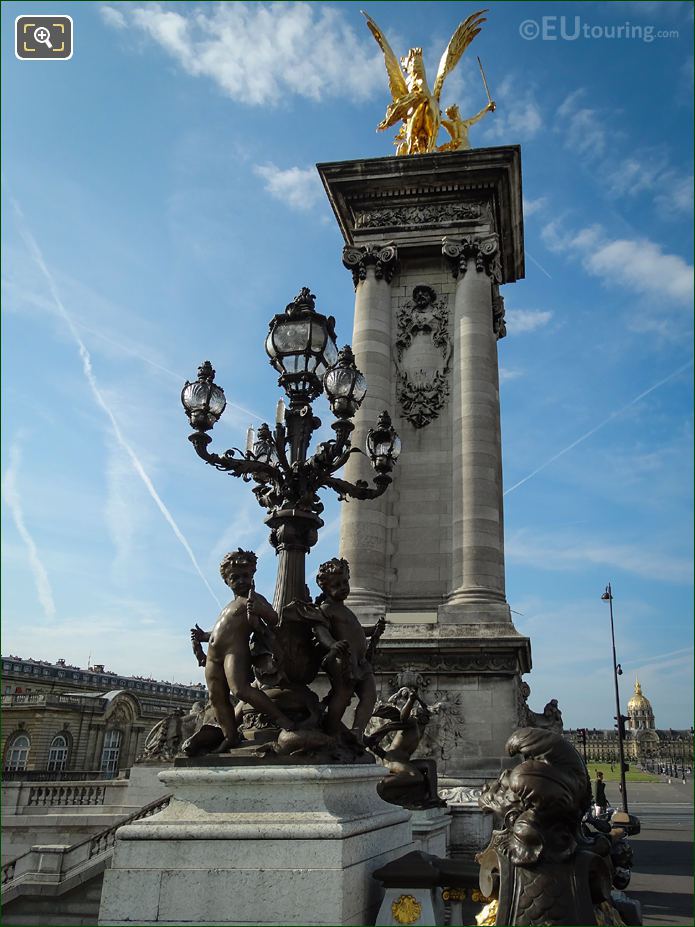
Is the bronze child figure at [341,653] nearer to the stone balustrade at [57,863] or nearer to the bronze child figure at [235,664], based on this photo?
the bronze child figure at [235,664]

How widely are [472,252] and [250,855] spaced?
16.8 m

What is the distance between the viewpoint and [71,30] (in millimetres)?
7219

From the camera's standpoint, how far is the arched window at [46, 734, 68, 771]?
41125mm

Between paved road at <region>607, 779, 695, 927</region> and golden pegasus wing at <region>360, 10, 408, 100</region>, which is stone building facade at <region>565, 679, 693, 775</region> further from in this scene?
golden pegasus wing at <region>360, 10, 408, 100</region>

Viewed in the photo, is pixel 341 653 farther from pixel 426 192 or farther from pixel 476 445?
pixel 426 192

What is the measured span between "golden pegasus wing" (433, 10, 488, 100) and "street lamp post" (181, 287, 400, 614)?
52.6ft

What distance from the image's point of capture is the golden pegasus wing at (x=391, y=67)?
22891 mm

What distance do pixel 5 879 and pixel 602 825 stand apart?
38.1ft

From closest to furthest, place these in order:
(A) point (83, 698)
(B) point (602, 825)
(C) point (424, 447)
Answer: (B) point (602, 825), (C) point (424, 447), (A) point (83, 698)

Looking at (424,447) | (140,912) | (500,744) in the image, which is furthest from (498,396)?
(140,912)

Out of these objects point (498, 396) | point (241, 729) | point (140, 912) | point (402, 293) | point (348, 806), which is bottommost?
point (140, 912)

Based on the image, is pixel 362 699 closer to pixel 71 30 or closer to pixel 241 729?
pixel 241 729

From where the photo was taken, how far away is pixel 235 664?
6094 mm

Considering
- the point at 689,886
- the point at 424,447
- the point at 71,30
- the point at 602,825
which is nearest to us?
the point at 71,30
